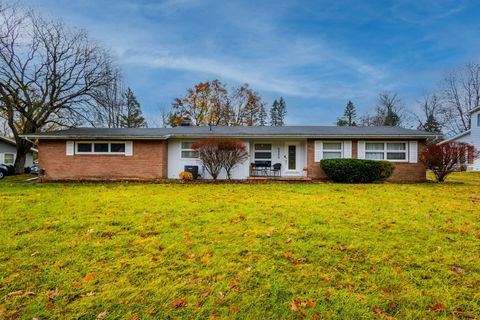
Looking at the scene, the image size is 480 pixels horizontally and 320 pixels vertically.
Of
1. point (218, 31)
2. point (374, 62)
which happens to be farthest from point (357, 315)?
point (374, 62)

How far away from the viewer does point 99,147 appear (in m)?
14.5

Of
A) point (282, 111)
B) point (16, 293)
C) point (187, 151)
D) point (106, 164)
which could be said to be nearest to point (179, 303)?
point (16, 293)

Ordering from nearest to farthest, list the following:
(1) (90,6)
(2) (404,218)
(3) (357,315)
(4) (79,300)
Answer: (3) (357,315) < (4) (79,300) < (2) (404,218) < (1) (90,6)

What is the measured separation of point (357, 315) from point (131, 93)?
43444mm

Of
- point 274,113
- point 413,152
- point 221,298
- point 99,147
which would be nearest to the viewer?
point 221,298

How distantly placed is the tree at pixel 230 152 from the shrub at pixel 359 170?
187 inches

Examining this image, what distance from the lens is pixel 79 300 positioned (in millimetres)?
2619

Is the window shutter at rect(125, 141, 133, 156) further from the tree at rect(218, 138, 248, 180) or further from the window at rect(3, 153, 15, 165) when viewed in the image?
the window at rect(3, 153, 15, 165)

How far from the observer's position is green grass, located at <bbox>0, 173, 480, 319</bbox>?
2523 mm

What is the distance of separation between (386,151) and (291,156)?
529 centimetres

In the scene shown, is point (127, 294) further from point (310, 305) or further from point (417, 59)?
point (417, 59)

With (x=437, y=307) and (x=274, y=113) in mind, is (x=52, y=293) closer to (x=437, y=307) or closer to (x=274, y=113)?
(x=437, y=307)

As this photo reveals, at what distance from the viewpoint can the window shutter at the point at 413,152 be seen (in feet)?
45.3

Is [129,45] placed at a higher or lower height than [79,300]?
higher
